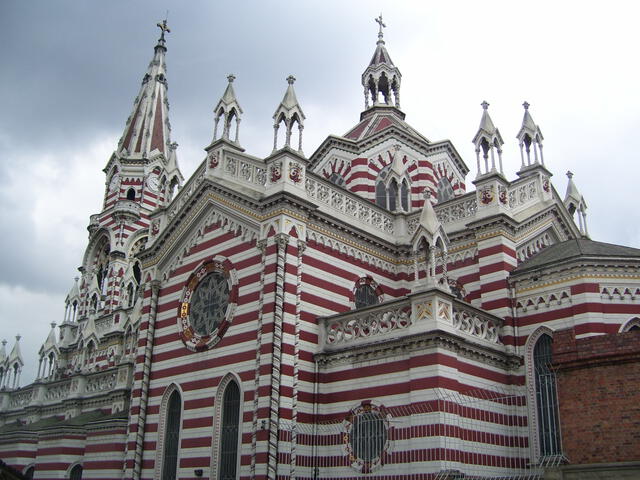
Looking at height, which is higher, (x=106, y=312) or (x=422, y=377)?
(x=106, y=312)

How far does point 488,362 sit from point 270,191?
9.40 m

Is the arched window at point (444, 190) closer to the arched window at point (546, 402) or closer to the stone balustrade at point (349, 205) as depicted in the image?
the stone balustrade at point (349, 205)

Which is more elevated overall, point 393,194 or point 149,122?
point 149,122

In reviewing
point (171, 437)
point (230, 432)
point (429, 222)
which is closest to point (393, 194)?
point (429, 222)

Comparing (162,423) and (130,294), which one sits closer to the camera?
(162,423)

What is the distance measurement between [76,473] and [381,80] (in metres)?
25.8

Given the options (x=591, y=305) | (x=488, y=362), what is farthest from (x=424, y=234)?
(x=591, y=305)

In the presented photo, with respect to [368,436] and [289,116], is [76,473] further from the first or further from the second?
[289,116]

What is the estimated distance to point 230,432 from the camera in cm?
2330

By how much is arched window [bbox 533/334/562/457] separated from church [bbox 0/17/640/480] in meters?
0.05

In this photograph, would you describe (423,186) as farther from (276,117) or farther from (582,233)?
(276,117)

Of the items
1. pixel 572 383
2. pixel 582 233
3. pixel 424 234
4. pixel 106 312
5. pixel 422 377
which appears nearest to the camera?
pixel 572 383

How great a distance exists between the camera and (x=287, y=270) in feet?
76.3

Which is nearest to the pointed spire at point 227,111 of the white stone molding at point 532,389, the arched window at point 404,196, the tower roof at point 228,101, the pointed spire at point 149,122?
the tower roof at point 228,101
